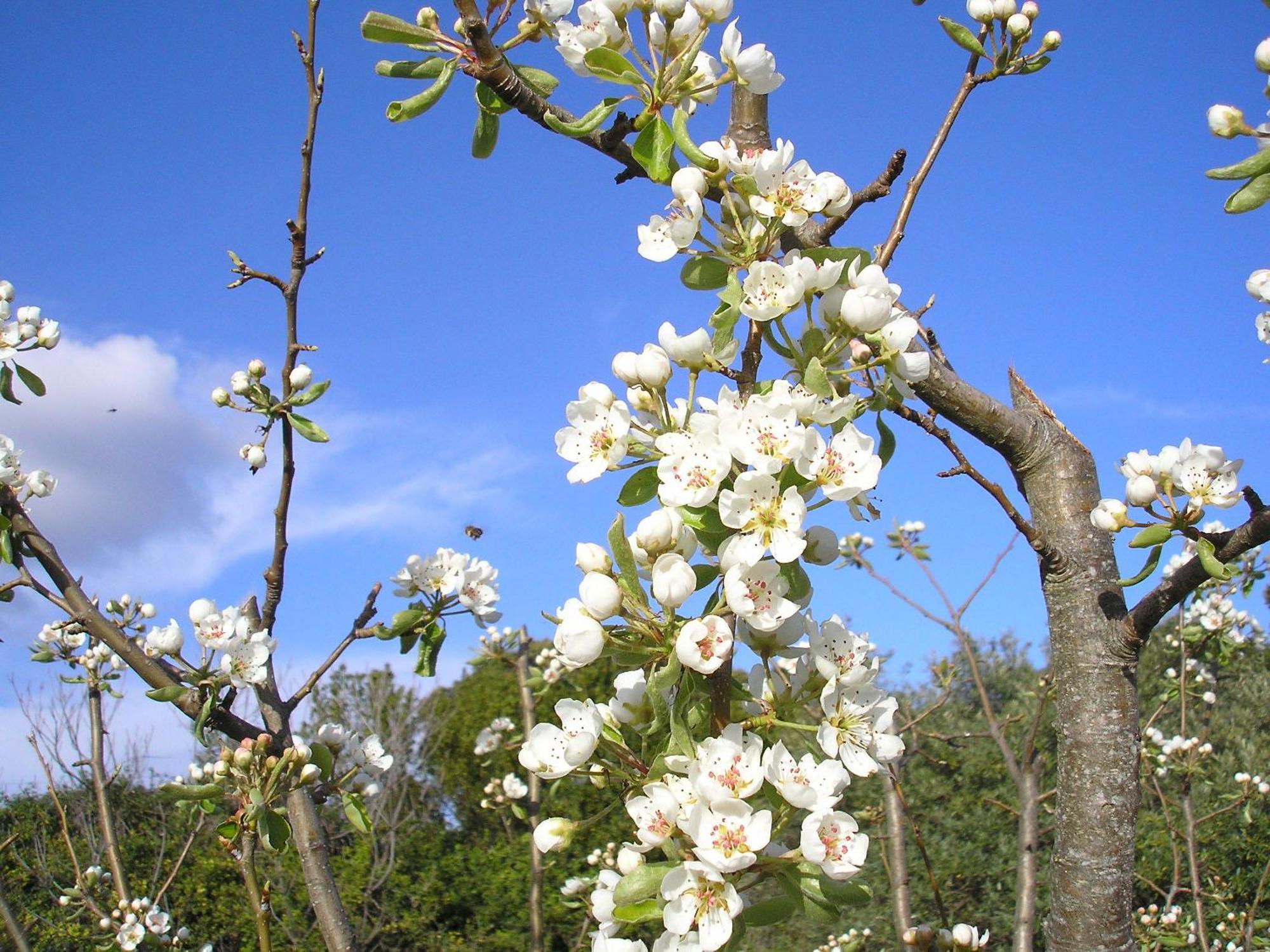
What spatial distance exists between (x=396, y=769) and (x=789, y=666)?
1108 cm

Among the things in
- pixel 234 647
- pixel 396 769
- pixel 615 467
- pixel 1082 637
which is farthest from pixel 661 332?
pixel 396 769

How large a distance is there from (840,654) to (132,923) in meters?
3.00

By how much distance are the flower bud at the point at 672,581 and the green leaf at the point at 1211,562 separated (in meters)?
0.88

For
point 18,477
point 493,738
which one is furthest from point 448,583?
point 493,738

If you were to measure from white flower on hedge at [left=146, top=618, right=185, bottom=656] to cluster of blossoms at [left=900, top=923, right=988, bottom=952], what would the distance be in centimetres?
150

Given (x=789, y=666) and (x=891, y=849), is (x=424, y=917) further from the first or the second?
(x=789, y=666)

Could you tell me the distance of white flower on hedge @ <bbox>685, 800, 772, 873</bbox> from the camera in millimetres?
904

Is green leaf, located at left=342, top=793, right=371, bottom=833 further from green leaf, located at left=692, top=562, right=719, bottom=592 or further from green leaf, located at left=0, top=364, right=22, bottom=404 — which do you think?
green leaf, located at left=0, top=364, right=22, bottom=404

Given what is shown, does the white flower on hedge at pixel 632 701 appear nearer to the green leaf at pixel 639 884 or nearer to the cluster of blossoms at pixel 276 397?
the green leaf at pixel 639 884

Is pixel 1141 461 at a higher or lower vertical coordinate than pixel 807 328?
higher

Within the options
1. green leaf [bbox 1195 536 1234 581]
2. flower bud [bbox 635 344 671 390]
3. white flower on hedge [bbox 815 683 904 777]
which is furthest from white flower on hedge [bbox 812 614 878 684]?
green leaf [bbox 1195 536 1234 581]

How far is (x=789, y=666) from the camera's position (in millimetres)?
1334

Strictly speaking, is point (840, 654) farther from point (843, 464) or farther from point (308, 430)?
point (308, 430)

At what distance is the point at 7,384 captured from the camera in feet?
7.40
